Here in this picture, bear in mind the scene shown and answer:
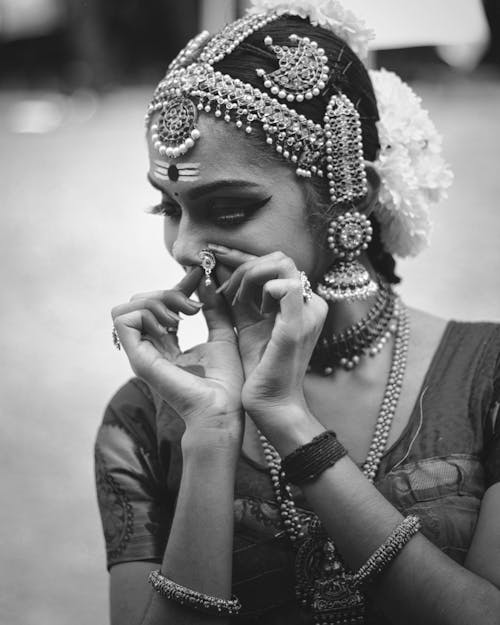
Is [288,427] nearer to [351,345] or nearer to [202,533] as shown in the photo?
[202,533]

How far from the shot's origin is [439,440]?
2316 mm

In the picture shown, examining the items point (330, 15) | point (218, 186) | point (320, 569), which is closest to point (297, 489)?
point (320, 569)

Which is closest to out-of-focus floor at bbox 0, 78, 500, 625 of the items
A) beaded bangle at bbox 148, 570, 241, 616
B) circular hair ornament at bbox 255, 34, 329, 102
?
beaded bangle at bbox 148, 570, 241, 616

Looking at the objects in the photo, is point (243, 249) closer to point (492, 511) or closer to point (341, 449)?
point (341, 449)

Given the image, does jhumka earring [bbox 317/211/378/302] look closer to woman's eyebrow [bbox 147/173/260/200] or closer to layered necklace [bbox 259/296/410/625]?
woman's eyebrow [bbox 147/173/260/200]

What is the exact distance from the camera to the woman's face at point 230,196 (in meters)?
2.34

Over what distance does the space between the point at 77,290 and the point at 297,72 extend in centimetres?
486

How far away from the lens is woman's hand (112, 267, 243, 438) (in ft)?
7.38

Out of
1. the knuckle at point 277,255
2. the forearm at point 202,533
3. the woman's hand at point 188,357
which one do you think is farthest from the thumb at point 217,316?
the forearm at point 202,533

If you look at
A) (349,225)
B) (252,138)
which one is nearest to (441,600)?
(349,225)

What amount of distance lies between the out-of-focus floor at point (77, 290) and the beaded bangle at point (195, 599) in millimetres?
2393

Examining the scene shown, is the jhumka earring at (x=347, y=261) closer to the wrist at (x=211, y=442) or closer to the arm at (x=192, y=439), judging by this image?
the arm at (x=192, y=439)

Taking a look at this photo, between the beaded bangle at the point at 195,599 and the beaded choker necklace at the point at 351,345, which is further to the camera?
the beaded choker necklace at the point at 351,345

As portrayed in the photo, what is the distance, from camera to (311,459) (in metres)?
2.10
